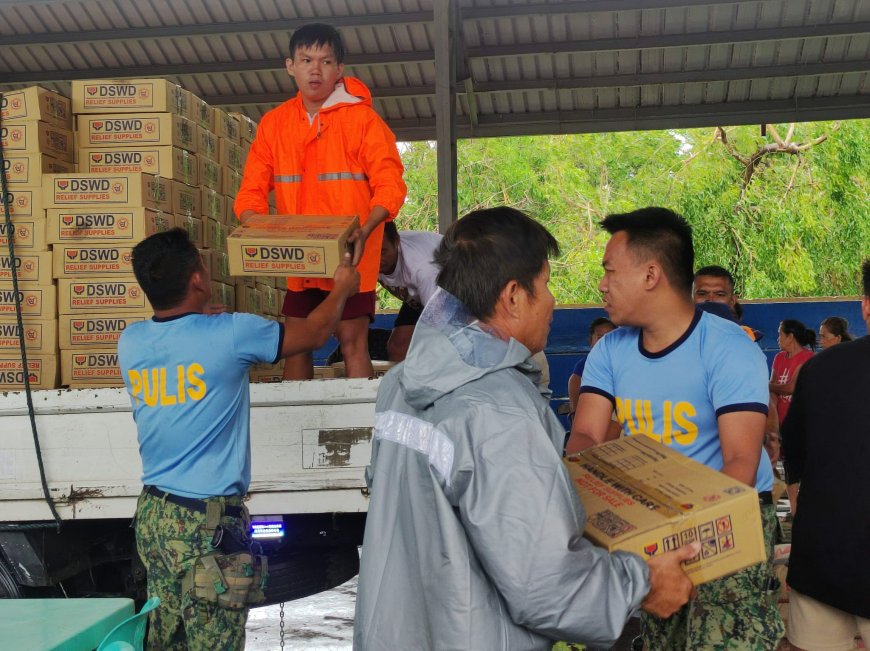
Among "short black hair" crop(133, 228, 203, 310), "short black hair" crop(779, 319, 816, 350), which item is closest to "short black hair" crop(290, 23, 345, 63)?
"short black hair" crop(133, 228, 203, 310)

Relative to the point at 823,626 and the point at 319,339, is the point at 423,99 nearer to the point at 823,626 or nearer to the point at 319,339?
the point at 319,339

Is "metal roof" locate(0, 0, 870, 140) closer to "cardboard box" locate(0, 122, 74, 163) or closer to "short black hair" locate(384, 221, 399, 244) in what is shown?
"cardboard box" locate(0, 122, 74, 163)

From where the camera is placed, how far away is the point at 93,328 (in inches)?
165

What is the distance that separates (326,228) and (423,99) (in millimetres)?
5300

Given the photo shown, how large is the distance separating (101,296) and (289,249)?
110cm

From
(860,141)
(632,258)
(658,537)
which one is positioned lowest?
(658,537)

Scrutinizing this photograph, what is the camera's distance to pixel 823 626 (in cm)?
281

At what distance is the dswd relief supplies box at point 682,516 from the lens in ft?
6.12

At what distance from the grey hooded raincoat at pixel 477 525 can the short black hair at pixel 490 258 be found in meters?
0.08

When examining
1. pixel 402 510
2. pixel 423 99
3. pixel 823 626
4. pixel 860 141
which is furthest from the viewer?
pixel 860 141

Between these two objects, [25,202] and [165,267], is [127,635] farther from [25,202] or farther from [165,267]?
[25,202]

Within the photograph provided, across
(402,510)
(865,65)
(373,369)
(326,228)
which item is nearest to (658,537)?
(402,510)

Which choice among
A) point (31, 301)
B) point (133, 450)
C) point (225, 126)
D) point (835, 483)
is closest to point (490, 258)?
point (835, 483)

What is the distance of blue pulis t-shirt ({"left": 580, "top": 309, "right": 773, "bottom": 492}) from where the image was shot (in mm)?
2402
